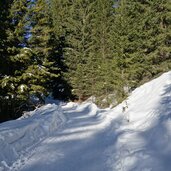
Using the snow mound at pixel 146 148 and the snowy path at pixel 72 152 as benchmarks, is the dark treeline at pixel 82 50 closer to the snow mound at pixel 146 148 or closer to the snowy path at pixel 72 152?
the snowy path at pixel 72 152

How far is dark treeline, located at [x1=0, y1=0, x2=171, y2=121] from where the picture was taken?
78.9 ft

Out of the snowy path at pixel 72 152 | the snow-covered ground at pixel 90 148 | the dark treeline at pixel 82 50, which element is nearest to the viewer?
the snow-covered ground at pixel 90 148

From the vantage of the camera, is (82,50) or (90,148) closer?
(90,148)

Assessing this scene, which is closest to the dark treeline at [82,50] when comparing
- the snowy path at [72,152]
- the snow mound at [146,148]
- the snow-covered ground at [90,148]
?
the snow-covered ground at [90,148]

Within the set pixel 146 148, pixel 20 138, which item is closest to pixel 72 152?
pixel 146 148

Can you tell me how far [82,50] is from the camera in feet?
132

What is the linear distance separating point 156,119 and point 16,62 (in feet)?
51.6

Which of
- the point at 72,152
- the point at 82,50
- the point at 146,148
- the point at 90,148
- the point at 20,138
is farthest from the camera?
the point at 82,50

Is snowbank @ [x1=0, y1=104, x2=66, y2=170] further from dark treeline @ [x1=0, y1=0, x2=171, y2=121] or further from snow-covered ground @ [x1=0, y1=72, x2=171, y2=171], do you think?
dark treeline @ [x1=0, y1=0, x2=171, y2=121]

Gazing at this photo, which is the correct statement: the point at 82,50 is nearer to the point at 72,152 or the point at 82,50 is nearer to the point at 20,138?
the point at 20,138

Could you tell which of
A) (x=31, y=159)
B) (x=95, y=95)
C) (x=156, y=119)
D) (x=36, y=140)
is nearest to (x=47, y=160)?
(x=31, y=159)

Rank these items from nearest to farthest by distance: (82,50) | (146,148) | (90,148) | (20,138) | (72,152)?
(146,148) → (72,152) → (90,148) → (20,138) → (82,50)

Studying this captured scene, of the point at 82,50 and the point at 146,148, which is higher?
the point at 82,50

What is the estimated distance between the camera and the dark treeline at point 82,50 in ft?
78.9
